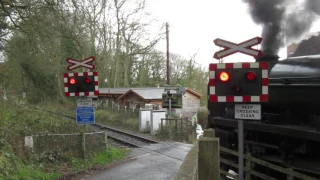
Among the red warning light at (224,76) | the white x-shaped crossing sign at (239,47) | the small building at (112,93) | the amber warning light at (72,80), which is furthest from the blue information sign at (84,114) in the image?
the small building at (112,93)

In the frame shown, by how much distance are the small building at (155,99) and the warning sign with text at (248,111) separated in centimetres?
2395

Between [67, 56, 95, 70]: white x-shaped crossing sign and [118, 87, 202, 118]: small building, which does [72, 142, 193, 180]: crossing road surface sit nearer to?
[67, 56, 95, 70]: white x-shaped crossing sign

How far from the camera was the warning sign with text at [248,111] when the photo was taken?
16.1 ft

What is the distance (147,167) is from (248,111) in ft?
19.2

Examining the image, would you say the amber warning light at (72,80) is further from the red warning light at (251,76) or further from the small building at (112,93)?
the small building at (112,93)

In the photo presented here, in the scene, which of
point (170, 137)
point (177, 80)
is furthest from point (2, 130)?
point (177, 80)

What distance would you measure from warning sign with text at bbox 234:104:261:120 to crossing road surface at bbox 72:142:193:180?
164 inches

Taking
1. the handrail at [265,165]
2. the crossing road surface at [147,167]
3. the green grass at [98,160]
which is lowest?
the crossing road surface at [147,167]

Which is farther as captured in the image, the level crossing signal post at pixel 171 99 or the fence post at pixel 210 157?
the level crossing signal post at pixel 171 99

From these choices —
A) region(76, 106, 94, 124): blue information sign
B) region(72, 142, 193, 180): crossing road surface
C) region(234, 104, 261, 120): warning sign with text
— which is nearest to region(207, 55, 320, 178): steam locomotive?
region(234, 104, 261, 120): warning sign with text

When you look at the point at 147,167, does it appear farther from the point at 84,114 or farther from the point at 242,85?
the point at 242,85

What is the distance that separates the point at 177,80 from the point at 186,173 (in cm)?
3900

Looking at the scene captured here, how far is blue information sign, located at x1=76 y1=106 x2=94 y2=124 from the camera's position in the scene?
9.94m

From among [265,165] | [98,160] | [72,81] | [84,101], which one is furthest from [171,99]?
[265,165]
